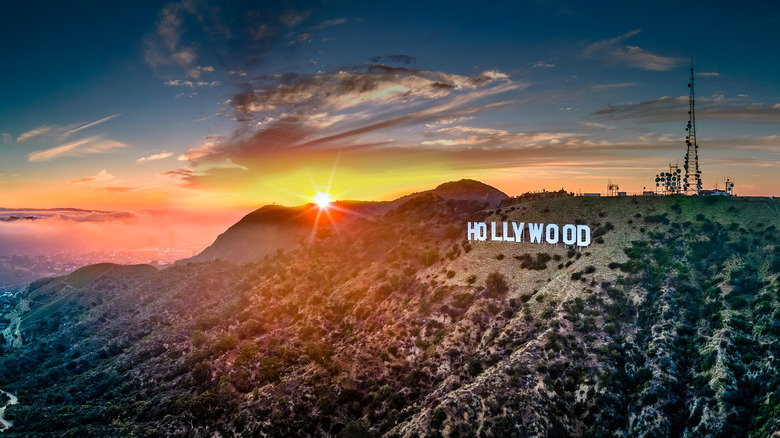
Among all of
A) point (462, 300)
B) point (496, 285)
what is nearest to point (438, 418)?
point (462, 300)

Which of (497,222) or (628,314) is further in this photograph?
(497,222)

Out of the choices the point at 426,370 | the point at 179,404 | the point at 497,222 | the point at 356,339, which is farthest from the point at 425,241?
the point at 179,404

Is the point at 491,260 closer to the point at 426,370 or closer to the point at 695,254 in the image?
the point at 426,370

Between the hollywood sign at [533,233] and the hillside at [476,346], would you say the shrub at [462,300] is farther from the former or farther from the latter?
the hollywood sign at [533,233]

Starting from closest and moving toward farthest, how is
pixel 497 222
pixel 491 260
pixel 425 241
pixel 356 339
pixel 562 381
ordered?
pixel 562 381 < pixel 356 339 < pixel 491 260 < pixel 497 222 < pixel 425 241

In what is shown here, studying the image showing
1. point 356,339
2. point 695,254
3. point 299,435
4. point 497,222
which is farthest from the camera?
point 497,222

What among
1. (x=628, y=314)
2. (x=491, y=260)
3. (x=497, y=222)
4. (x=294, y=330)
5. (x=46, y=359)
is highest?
(x=497, y=222)

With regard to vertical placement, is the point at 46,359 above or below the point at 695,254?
below

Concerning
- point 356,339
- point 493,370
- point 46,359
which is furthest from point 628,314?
point 46,359
